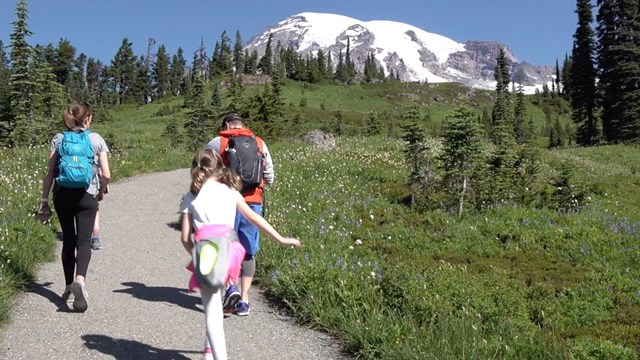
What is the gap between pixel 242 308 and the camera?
6195 mm

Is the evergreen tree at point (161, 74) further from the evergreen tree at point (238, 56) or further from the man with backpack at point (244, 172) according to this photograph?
the man with backpack at point (244, 172)

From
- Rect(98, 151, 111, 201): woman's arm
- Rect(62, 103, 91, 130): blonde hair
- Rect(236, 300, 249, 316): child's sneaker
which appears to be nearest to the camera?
Rect(62, 103, 91, 130): blonde hair

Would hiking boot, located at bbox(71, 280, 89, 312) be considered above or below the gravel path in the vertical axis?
above

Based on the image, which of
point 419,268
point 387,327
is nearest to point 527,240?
point 419,268

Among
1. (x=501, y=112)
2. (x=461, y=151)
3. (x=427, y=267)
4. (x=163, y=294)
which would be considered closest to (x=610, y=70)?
(x=501, y=112)

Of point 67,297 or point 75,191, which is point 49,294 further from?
point 75,191

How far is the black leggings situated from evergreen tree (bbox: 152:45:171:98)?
13055cm

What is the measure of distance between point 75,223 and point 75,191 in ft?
1.42

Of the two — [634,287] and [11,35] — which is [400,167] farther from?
[11,35]

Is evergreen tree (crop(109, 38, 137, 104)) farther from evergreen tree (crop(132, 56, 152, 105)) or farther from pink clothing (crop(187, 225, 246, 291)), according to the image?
pink clothing (crop(187, 225, 246, 291))

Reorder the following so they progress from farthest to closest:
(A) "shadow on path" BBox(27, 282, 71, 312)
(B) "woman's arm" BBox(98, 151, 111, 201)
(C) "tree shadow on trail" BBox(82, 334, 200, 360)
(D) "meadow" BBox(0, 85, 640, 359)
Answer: (B) "woman's arm" BBox(98, 151, 111, 201), (A) "shadow on path" BBox(27, 282, 71, 312), (D) "meadow" BBox(0, 85, 640, 359), (C) "tree shadow on trail" BBox(82, 334, 200, 360)

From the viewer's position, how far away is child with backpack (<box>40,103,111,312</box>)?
5.93 meters

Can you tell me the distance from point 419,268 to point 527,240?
155 inches

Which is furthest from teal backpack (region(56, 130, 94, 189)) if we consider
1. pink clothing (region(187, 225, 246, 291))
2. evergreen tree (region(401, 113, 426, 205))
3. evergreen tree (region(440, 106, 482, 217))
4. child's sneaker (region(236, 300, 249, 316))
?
evergreen tree (region(401, 113, 426, 205))
